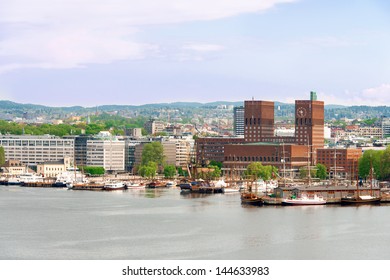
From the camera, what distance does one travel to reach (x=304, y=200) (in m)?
→ 32.6

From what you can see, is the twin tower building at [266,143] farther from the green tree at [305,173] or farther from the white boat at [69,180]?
the white boat at [69,180]

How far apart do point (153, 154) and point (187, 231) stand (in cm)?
3829

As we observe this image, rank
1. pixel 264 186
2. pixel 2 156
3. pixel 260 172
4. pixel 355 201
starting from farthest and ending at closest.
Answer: pixel 2 156, pixel 260 172, pixel 264 186, pixel 355 201

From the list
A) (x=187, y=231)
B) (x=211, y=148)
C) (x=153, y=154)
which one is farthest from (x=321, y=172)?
(x=187, y=231)

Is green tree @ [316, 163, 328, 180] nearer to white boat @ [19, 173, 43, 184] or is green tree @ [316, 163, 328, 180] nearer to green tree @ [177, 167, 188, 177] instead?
green tree @ [177, 167, 188, 177]

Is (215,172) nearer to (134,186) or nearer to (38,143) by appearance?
(134,186)

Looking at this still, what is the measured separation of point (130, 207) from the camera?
32.0 metres

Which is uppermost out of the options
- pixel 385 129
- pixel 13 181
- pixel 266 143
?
pixel 385 129

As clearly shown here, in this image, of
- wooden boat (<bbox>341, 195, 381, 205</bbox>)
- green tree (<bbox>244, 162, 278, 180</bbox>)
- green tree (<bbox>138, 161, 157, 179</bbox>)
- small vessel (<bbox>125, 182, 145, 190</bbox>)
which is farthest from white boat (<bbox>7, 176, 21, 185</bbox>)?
wooden boat (<bbox>341, 195, 381, 205</bbox>)

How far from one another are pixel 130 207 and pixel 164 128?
241 ft

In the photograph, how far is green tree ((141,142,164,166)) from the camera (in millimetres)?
62250

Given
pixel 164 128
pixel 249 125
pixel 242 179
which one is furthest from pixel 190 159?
pixel 164 128

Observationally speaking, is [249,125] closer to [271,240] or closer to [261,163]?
[261,163]

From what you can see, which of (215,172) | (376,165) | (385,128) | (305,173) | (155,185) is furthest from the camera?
(385,128)
